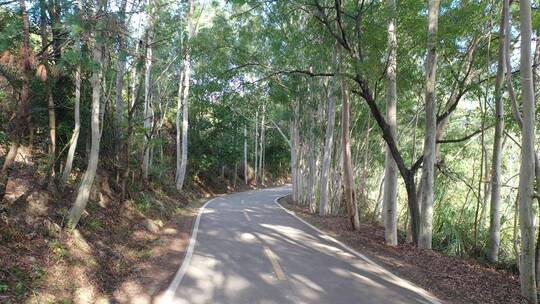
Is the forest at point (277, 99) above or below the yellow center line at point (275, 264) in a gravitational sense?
above

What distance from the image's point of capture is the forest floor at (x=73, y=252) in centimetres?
601

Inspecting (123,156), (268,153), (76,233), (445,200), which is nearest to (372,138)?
(445,200)

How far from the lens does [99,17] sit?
6.69m

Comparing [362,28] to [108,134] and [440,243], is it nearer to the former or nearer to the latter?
[440,243]

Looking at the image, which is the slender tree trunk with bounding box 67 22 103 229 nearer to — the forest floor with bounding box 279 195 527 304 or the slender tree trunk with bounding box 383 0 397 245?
the forest floor with bounding box 279 195 527 304

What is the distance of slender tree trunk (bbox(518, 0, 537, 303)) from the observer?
6473 millimetres

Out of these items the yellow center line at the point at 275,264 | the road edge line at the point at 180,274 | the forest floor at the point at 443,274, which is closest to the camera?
the road edge line at the point at 180,274

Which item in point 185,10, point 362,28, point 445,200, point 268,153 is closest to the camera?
point 362,28

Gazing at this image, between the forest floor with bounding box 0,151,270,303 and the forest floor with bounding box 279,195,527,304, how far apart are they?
4.85m

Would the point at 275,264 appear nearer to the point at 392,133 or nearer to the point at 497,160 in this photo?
the point at 392,133

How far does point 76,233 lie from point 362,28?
9539mm

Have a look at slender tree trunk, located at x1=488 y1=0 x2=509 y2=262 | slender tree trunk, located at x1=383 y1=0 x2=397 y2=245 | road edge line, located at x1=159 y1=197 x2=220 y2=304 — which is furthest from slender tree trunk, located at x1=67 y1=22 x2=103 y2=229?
slender tree trunk, located at x1=488 y1=0 x2=509 y2=262

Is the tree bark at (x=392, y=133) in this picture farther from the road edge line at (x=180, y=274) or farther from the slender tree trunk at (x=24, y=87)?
the slender tree trunk at (x=24, y=87)

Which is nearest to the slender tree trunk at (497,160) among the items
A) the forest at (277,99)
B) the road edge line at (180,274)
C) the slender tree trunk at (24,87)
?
the forest at (277,99)
